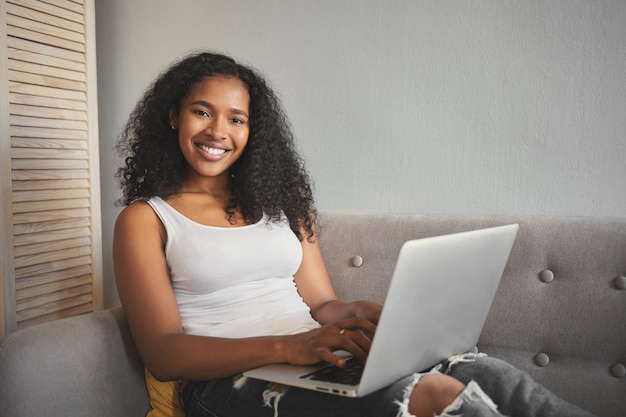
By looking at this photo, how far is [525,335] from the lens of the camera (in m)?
1.41

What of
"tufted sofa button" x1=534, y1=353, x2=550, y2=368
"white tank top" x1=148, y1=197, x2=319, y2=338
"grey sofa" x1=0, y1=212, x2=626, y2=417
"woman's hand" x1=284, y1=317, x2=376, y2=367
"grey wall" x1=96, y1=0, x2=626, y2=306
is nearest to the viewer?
"woman's hand" x1=284, y1=317, x2=376, y2=367

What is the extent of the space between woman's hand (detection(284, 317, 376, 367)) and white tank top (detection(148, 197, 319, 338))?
0.72 ft

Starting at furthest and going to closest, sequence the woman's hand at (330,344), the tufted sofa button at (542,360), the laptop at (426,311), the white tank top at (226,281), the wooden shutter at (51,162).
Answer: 1. the wooden shutter at (51,162)
2. the tufted sofa button at (542,360)
3. the white tank top at (226,281)
4. the woman's hand at (330,344)
5. the laptop at (426,311)

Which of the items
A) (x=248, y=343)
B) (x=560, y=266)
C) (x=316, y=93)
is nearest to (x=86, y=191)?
(x=316, y=93)

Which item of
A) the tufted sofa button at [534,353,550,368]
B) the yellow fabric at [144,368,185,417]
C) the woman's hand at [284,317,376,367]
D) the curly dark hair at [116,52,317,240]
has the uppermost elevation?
the curly dark hair at [116,52,317,240]

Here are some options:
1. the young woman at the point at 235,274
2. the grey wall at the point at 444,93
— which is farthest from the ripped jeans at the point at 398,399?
the grey wall at the point at 444,93

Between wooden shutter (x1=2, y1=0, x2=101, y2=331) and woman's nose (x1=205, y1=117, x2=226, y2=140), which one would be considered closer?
woman's nose (x1=205, y1=117, x2=226, y2=140)

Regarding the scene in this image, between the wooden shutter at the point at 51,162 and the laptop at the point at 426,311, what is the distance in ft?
4.19

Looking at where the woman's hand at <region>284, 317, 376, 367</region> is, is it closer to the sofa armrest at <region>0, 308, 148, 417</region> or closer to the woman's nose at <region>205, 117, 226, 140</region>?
the sofa armrest at <region>0, 308, 148, 417</region>

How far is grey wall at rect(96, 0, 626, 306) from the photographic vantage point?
1.61 metres

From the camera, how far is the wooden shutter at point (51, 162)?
2.00 m

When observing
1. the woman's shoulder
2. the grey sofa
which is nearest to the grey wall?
the grey sofa

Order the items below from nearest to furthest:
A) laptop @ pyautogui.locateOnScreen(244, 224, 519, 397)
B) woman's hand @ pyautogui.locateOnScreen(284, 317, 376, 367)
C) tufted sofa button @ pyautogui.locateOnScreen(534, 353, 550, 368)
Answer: laptop @ pyautogui.locateOnScreen(244, 224, 519, 397) < woman's hand @ pyautogui.locateOnScreen(284, 317, 376, 367) < tufted sofa button @ pyautogui.locateOnScreen(534, 353, 550, 368)

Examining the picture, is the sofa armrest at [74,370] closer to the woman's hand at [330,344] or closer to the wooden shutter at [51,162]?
the woman's hand at [330,344]
